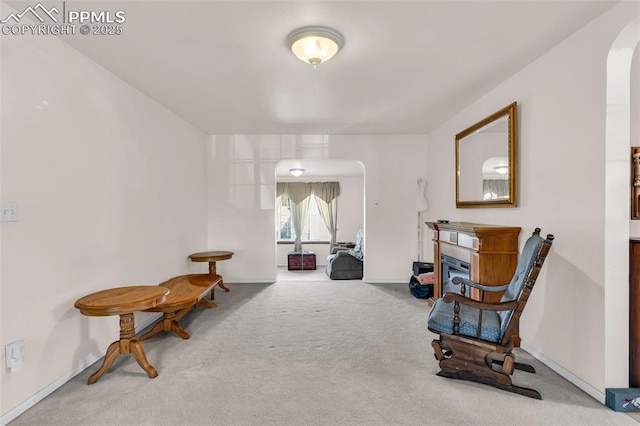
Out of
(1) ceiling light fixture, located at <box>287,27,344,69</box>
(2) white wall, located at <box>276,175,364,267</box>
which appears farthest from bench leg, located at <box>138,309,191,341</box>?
(2) white wall, located at <box>276,175,364,267</box>

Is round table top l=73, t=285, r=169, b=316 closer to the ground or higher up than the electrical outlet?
closer to the ground

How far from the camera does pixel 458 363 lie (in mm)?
2314

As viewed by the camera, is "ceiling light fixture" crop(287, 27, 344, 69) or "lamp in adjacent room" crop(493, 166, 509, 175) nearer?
"ceiling light fixture" crop(287, 27, 344, 69)

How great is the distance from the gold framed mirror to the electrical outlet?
3677mm

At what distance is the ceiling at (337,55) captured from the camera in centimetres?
196

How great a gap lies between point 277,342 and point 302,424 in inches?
46.3

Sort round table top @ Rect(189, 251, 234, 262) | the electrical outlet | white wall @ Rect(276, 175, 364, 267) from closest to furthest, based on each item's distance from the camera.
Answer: the electrical outlet, round table top @ Rect(189, 251, 234, 262), white wall @ Rect(276, 175, 364, 267)

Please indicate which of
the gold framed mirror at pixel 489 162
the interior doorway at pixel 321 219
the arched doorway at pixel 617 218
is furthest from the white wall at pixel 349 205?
the arched doorway at pixel 617 218

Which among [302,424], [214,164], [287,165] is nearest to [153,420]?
[302,424]

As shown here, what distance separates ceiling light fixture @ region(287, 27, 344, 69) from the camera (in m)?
2.15

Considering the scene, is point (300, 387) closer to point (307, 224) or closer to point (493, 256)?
point (493, 256)

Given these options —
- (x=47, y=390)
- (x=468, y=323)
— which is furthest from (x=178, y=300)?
(x=468, y=323)

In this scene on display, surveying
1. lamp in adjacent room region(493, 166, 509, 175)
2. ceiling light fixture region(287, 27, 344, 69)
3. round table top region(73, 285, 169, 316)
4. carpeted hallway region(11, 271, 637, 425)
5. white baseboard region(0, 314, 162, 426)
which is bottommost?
carpeted hallway region(11, 271, 637, 425)

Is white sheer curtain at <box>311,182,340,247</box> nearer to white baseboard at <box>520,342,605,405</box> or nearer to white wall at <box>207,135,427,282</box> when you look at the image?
white wall at <box>207,135,427,282</box>
